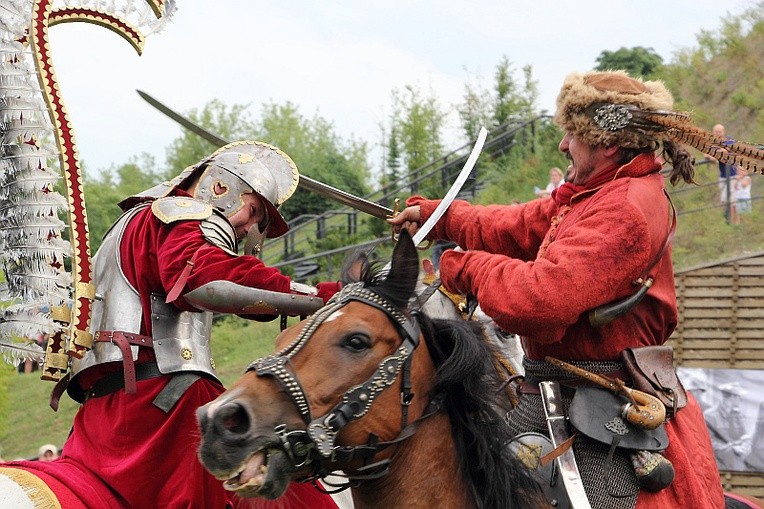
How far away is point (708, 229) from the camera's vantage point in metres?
17.4

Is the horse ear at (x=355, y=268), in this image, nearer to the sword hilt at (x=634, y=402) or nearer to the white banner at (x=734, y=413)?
the sword hilt at (x=634, y=402)

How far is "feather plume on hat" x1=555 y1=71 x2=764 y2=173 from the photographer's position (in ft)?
12.4

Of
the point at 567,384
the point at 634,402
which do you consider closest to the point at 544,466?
the point at 567,384

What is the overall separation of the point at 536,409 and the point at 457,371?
2.60 feet

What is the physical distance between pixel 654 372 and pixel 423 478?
1095 mm

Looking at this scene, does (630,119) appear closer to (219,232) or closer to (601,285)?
(601,285)

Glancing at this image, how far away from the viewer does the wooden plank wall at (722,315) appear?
43.8 ft

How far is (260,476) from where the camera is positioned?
9.62ft

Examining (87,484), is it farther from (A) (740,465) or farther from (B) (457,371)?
(A) (740,465)

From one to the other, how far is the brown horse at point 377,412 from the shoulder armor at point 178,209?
1133mm

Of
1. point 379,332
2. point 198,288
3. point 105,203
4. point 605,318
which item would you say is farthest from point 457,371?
point 105,203

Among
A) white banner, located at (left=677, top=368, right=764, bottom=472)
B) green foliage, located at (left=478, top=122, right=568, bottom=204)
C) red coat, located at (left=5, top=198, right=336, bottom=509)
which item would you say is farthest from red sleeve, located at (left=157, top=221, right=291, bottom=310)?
green foliage, located at (left=478, top=122, right=568, bottom=204)

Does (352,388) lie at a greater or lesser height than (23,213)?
lesser

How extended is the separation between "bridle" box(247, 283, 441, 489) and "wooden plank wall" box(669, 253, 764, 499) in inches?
426
